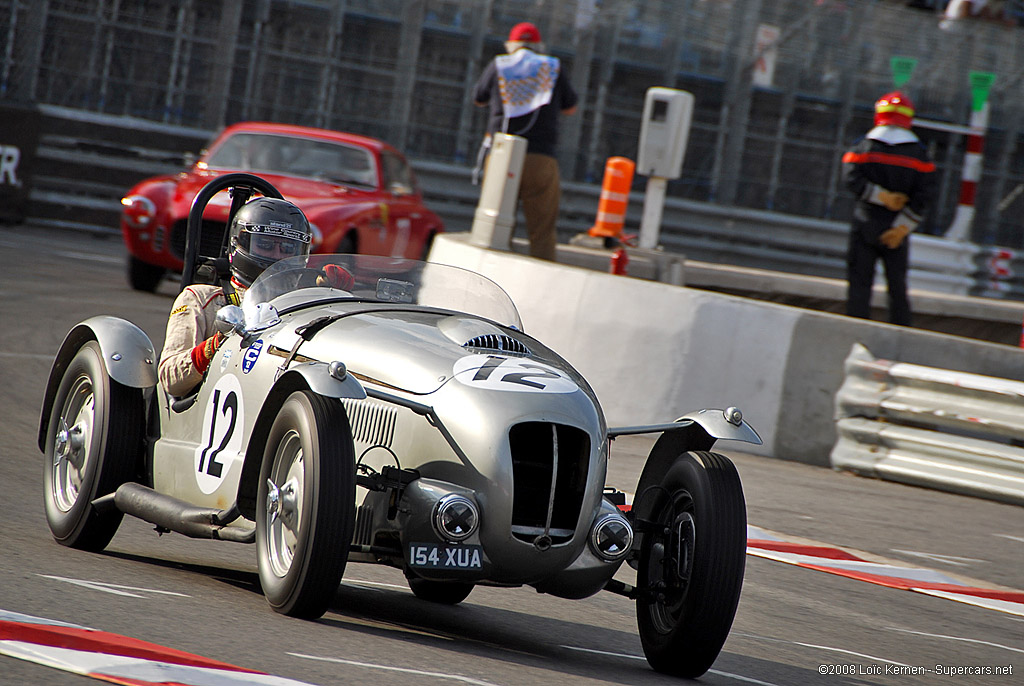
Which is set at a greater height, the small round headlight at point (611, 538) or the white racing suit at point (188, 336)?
the white racing suit at point (188, 336)

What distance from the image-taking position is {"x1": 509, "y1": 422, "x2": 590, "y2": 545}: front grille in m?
4.45

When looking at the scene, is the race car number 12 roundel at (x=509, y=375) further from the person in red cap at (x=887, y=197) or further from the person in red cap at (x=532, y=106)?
the person in red cap at (x=532, y=106)

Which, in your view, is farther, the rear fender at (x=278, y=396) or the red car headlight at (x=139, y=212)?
the red car headlight at (x=139, y=212)

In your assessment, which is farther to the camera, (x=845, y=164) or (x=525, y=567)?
(x=845, y=164)

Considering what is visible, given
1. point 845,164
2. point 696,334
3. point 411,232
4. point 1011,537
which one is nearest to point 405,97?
point 411,232

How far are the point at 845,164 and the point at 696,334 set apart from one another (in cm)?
250

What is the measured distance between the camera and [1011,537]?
835cm

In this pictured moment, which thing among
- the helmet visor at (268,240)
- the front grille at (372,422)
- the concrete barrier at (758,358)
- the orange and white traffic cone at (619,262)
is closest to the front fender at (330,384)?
the front grille at (372,422)

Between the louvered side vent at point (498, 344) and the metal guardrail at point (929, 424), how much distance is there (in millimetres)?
5082

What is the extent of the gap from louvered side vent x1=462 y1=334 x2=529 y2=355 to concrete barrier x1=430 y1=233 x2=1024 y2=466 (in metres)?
4.88

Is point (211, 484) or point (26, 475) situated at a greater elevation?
point (211, 484)

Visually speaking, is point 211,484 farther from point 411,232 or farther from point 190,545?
point 411,232

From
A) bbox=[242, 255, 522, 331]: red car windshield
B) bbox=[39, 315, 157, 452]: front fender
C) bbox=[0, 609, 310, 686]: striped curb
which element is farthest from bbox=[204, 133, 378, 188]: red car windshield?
bbox=[0, 609, 310, 686]: striped curb

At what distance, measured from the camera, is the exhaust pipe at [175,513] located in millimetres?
4871
